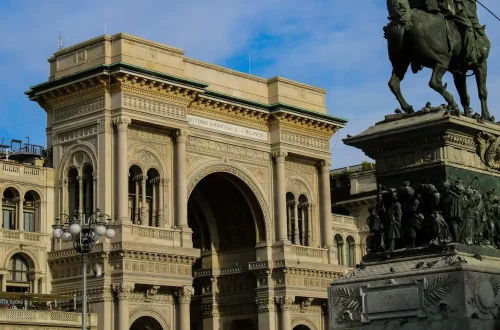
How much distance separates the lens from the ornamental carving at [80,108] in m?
50.0

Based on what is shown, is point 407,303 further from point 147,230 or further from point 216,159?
point 216,159

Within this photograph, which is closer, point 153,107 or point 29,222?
point 153,107

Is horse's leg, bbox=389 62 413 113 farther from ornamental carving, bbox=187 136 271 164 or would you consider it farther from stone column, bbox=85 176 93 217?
ornamental carving, bbox=187 136 271 164

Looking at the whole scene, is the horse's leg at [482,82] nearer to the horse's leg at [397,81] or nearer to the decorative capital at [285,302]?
the horse's leg at [397,81]

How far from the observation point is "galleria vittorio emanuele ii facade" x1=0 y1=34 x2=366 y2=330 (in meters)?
49.0

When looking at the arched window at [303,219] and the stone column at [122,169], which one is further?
the arched window at [303,219]

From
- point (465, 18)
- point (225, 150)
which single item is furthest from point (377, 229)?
point (225, 150)

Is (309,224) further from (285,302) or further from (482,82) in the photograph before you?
(482,82)

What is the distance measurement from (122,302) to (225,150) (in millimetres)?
12067

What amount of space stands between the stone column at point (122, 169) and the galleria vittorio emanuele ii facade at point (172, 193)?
0.23ft

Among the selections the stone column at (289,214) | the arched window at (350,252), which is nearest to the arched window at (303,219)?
the stone column at (289,214)

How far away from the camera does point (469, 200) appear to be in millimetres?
13414

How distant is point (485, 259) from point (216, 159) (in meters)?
42.3

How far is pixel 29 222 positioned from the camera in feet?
167
